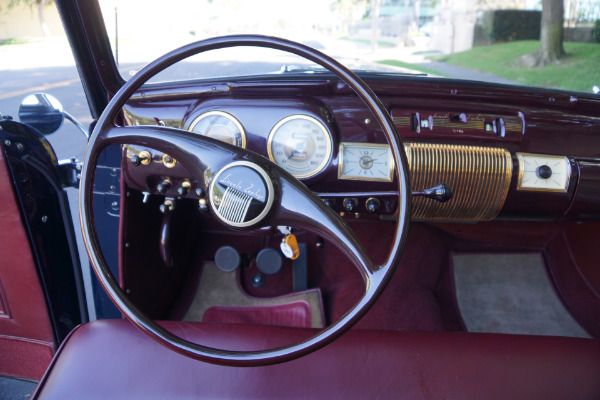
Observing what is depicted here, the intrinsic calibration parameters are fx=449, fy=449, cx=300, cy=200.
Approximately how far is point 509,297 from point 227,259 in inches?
56.6

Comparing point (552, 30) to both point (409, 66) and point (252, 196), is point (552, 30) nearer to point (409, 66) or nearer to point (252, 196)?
point (409, 66)

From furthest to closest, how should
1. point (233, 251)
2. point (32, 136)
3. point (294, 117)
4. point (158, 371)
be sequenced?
point (233, 251) < point (32, 136) < point (294, 117) < point (158, 371)

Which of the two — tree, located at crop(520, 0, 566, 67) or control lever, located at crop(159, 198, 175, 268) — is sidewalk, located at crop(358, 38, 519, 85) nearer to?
tree, located at crop(520, 0, 566, 67)

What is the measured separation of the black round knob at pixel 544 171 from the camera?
1.58 m

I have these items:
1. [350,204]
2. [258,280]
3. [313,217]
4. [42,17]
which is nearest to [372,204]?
[350,204]

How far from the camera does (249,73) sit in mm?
1688

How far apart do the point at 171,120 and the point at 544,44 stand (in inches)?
70.0

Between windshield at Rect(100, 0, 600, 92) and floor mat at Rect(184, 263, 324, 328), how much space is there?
41.8 inches

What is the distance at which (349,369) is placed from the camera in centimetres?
107

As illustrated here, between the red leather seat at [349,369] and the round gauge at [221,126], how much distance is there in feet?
2.19

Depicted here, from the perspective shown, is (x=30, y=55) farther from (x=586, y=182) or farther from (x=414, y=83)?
(x=586, y=182)

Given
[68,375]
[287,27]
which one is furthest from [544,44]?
[68,375]

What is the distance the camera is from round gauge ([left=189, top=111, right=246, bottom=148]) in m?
1.52

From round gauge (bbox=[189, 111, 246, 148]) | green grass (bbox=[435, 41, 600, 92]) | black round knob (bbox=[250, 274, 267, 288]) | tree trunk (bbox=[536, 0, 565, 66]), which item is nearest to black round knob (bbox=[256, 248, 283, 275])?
black round knob (bbox=[250, 274, 267, 288])
